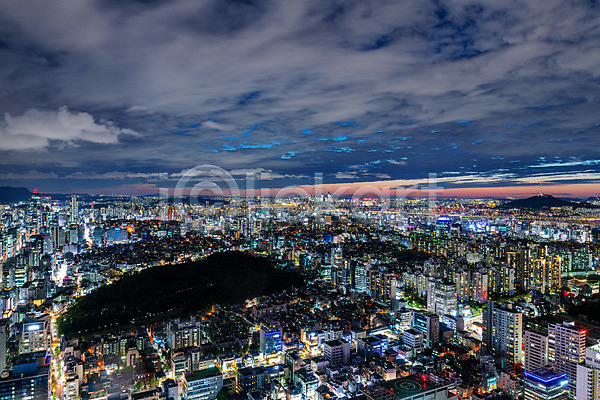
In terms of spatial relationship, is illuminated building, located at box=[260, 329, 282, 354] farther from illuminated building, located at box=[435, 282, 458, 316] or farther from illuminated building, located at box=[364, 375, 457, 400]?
illuminated building, located at box=[435, 282, 458, 316]

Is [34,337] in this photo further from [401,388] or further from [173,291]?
[401,388]

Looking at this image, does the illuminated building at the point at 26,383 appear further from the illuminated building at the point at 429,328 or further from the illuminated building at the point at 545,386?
the illuminated building at the point at 545,386

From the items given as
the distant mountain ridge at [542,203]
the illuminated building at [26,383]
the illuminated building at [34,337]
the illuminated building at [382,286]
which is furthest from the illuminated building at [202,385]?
A: the distant mountain ridge at [542,203]

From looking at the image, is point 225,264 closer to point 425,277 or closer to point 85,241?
point 425,277

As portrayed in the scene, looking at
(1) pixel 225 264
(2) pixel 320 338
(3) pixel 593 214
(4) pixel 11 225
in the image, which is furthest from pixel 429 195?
(4) pixel 11 225

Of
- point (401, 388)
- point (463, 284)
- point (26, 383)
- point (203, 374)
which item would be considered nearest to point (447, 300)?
point (463, 284)
